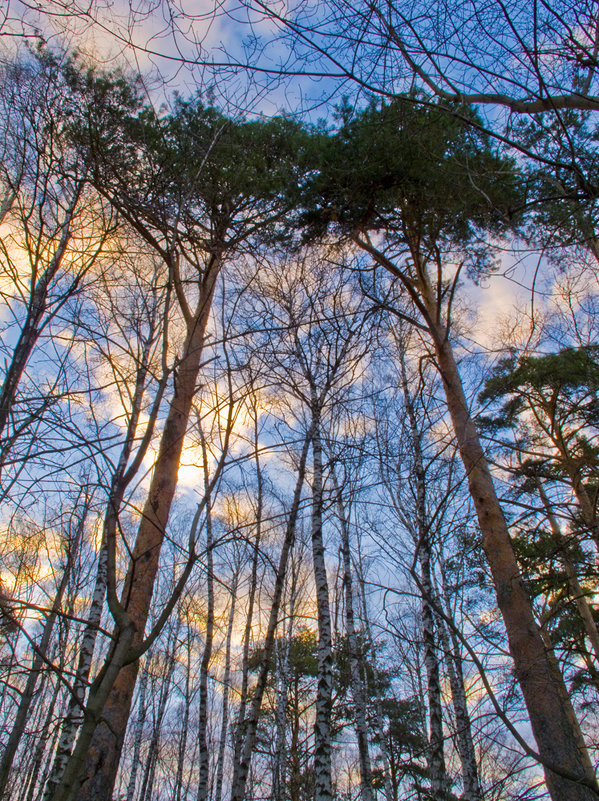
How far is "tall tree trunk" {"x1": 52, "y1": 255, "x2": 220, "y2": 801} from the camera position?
83cm

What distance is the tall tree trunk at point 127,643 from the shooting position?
83 centimetres

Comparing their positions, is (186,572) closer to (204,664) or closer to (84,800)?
(84,800)

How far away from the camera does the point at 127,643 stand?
100 centimetres

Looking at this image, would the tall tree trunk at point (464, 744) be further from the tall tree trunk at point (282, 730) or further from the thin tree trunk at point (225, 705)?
the thin tree trunk at point (225, 705)

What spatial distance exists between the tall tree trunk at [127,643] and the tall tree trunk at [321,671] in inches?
59.2

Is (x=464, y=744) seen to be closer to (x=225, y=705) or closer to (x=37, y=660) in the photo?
(x=37, y=660)

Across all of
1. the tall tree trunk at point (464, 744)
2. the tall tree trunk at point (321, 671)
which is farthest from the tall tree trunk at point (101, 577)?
the tall tree trunk at point (464, 744)

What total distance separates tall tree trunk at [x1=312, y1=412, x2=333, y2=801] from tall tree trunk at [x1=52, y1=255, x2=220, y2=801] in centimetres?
150

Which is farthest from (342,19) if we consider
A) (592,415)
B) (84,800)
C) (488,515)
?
(592,415)

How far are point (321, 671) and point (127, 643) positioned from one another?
201 inches

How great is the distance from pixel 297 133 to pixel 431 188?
2.96 m

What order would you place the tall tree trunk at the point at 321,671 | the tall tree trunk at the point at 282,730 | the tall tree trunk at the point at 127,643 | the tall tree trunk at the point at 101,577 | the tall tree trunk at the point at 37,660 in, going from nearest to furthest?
the tall tree trunk at the point at 127,643, the tall tree trunk at the point at 101,577, the tall tree trunk at the point at 37,660, the tall tree trunk at the point at 321,671, the tall tree trunk at the point at 282,730

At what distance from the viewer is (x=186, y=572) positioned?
114 centimetres

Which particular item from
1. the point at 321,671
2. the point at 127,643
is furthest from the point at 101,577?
the point at 127,643
